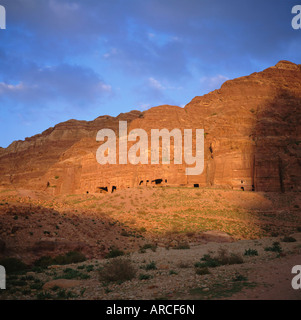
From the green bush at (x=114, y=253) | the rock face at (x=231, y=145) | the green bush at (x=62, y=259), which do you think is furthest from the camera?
the rock face at (x=231, y=145)

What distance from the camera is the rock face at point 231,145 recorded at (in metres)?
41.4

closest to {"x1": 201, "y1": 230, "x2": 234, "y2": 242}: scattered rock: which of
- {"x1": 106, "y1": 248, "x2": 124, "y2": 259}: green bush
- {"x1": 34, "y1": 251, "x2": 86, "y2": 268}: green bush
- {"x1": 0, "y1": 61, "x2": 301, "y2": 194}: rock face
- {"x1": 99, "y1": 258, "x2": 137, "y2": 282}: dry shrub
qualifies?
{"x1": 106, "y1": 248, "x2": 124, "y2": 259}: green bush

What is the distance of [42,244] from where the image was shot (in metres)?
12.0

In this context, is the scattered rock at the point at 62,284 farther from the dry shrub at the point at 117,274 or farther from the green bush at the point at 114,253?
the green bush at the point at 114,253

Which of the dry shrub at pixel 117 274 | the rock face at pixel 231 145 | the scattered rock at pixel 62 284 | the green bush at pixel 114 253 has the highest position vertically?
the rock face at pixel 231 145

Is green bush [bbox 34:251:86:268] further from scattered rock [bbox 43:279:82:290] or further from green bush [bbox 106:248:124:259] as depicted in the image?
scattered rock [bbox 43:279:82:290]

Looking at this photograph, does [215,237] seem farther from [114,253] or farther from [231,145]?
[231,145]

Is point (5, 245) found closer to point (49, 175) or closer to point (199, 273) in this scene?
point (199, 273)

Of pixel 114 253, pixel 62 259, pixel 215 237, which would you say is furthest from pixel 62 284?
pixel 215 237

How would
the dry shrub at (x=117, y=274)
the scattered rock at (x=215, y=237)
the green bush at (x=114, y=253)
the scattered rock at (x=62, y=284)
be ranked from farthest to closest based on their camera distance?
the scattered rock at (x=215, y=237) < the green bush at (x=114, y=253) < the dry shrub at (x=117, y=274) < the scattered rock at (x=62, y=284)

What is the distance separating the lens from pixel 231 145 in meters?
44.9

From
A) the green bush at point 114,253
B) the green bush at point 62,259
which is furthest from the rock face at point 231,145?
the green bush at point 62,259

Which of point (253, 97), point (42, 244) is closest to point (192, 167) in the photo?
point (253, 97)

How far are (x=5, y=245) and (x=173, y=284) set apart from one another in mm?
7907
